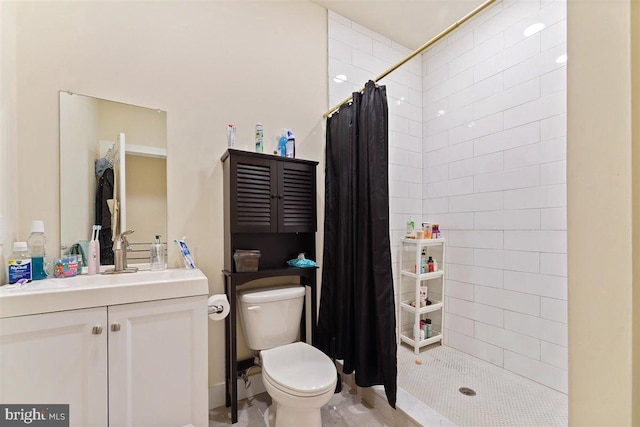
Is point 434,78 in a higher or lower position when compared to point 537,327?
higher

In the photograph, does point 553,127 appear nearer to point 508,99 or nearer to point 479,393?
point 508,99

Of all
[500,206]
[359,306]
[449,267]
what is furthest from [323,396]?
[500,206]

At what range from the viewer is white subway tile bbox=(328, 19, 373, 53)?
7.45 ft

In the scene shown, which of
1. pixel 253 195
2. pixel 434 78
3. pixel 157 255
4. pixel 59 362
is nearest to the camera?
pixel 59 362

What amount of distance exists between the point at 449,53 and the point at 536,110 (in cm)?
98

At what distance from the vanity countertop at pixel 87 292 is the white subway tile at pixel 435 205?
206 cm

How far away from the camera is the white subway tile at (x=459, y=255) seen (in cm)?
230

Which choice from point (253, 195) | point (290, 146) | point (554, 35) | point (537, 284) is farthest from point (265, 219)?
point (554, 35)

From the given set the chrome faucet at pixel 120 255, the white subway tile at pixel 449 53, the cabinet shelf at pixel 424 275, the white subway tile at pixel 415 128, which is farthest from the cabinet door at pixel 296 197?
the white subway tile at pixel 449 53

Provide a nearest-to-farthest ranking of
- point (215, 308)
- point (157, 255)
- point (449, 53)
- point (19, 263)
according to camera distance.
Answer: point (19, 263), point (215, 308), point (157, 255), point (449, 53)

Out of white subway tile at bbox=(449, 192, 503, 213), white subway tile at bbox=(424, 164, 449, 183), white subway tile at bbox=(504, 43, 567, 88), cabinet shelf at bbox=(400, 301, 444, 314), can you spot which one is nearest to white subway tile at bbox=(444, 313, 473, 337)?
cabinet shelf at bbox=(400, 301, 444, 314)

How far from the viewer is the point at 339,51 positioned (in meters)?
2.30

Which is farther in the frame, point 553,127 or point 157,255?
point 553,127

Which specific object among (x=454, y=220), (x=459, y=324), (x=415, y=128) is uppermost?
(x=415, y=128)
